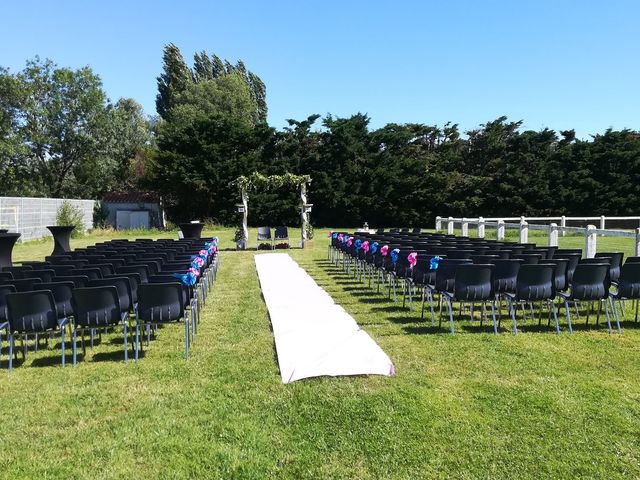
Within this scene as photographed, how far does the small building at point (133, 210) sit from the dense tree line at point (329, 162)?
3.62ft

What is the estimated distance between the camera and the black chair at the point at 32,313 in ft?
19.7

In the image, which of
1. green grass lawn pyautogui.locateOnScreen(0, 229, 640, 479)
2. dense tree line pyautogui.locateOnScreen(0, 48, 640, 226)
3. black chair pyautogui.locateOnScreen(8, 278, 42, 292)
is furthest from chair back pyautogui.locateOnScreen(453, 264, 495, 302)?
dense tree line pyautogui.locateOnScreen(0, 48, 640, 226)

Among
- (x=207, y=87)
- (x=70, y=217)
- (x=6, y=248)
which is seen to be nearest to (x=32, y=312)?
(x=6, y=248)

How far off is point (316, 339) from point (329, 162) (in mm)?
35253

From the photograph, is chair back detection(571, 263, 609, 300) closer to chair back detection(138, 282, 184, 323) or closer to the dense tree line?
chair back detection(138, 282, 184, 323)

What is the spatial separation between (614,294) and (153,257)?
784cm

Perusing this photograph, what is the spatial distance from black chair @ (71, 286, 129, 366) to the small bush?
83.2ft

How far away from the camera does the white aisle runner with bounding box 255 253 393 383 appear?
5.33 meters

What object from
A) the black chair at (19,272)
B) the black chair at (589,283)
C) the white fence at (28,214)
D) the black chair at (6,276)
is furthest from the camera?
the white fence at (28,214)

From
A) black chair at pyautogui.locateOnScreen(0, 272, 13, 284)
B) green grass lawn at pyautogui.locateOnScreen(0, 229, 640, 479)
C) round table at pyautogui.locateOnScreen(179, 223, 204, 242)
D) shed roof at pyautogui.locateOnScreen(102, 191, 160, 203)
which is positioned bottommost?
green grass lawn at pyautogui.locateOnScreen(0, 229, 640, 479)

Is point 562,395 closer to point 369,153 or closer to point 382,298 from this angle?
point 382,298

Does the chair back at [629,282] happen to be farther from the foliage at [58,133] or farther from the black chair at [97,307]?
the foliage at [58,133]

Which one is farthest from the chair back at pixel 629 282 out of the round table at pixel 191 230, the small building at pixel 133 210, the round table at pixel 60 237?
the small building at pixel 133 210

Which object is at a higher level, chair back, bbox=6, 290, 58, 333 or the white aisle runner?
chair back, bbox=6, 290, 58, 333
